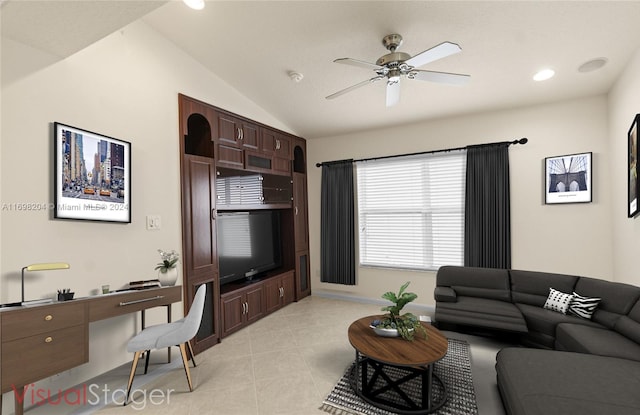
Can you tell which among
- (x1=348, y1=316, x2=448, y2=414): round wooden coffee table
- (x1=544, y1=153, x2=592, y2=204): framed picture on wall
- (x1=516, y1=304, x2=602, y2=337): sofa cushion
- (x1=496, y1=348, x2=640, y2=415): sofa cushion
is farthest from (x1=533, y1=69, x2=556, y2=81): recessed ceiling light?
(x1=348, y1=316, x2=448, y2=414): round wooden coffee table

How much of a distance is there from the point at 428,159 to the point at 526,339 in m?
2.52

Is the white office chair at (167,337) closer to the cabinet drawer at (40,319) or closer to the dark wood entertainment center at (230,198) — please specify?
the cabinet drawer at (40,319)

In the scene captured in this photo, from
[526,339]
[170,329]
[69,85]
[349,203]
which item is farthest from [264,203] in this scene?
[526,339]

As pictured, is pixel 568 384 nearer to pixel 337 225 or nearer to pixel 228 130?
pixel 337 225

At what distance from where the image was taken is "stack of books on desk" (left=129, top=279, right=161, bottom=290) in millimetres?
2380

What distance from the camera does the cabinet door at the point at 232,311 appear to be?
3.24m

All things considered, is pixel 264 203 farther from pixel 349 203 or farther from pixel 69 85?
pixel 69 85

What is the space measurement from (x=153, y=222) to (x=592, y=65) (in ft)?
15.0

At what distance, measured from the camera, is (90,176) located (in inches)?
88.0

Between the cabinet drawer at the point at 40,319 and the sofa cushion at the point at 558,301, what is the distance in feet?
13.6

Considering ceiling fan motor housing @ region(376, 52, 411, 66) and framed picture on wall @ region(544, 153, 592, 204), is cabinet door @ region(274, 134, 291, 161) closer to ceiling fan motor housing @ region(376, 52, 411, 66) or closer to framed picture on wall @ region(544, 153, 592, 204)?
ceiling fan motor housing @ region(376, 52, 411, 66)

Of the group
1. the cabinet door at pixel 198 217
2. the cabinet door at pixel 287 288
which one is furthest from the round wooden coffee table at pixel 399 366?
the cabinet door at pixel 287 288

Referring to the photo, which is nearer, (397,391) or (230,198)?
(397,391)

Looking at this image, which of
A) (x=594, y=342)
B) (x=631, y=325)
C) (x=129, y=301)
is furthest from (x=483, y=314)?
(x=129, y=301)
